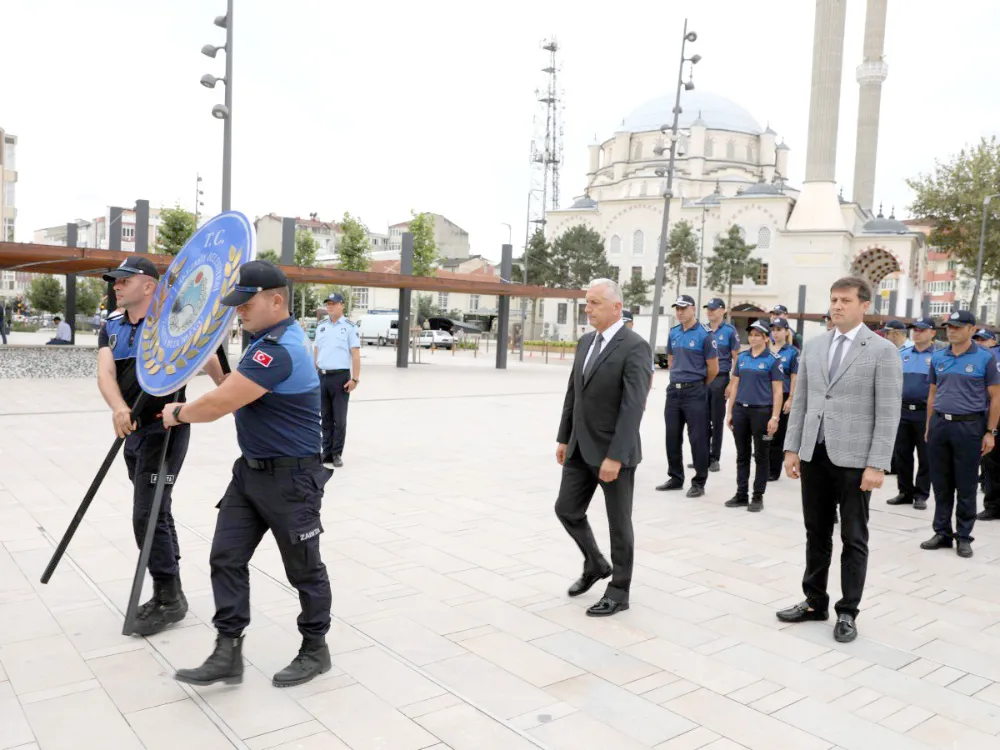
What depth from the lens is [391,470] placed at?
894 centimetres

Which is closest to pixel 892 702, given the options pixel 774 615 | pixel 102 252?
pixel 774 615

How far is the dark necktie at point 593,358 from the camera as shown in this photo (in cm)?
475

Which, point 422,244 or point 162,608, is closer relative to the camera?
point 162,608

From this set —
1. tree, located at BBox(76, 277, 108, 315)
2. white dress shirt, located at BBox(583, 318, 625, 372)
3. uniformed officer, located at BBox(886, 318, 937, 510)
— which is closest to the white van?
tree, located at BBox(76, 277, 108, 315)

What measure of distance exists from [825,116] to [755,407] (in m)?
53.6

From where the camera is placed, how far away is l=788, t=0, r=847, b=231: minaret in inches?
2058

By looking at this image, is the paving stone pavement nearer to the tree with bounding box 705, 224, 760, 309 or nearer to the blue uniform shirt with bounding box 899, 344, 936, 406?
the blue uniform shirt with bounding box 899, 344, 936, 406

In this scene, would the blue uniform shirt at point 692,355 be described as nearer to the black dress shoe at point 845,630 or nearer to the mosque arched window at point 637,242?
the black dress shoe at point 845,630

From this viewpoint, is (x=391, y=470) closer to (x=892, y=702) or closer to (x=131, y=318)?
(x=131, y=318)

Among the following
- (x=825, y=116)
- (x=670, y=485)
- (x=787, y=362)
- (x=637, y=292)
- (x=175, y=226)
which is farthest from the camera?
(x=637, y=292)

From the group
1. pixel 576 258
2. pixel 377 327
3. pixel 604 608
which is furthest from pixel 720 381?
pixel 576 258

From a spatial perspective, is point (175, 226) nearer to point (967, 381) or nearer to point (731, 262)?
point (967, 381)

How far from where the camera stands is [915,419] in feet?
27.2

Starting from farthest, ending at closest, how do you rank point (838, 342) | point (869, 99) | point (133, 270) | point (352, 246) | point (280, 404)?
point (869, 99) → point (352, 246) → point (838, 342) → point (133, 270) → point (280, 404)
